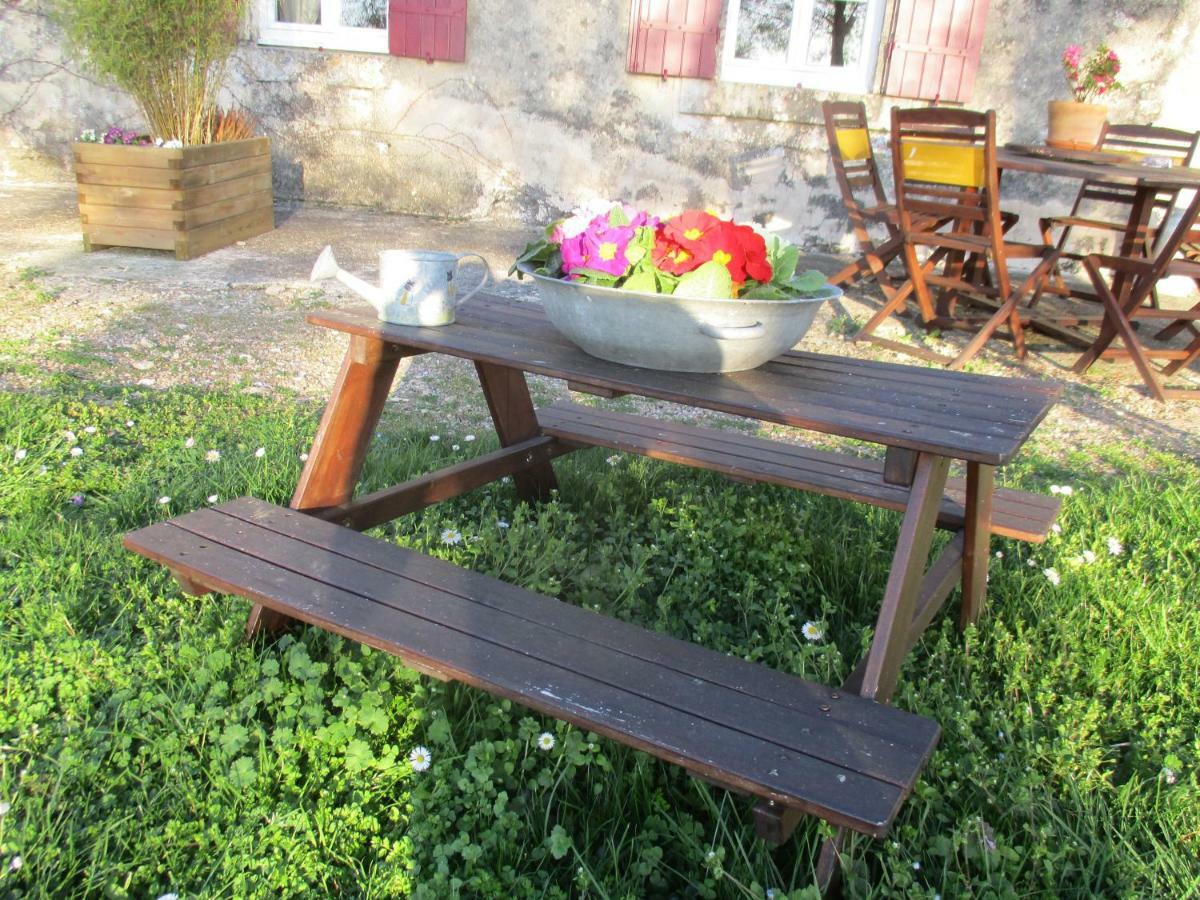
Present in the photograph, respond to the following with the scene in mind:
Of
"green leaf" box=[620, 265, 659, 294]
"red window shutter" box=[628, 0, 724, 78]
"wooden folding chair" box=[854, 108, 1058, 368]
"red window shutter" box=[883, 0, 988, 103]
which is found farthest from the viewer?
"red window shutter" box=[628, 0, 724, 78]

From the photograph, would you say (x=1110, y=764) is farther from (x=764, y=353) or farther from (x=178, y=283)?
(x=178, y=283)

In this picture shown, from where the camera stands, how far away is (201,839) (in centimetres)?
154

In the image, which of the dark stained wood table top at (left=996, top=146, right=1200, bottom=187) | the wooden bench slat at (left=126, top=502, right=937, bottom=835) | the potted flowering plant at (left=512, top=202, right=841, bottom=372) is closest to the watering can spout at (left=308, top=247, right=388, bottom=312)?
the potted flowering plant at (left=512, top=202, right=841, bottom=372)

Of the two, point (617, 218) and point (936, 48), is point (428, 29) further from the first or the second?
point (617, 218)

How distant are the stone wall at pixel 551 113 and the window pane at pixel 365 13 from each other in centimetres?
39

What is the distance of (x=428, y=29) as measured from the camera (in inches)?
273

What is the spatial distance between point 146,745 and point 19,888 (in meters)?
0.31

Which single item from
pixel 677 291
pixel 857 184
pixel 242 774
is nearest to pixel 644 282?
pixel 677 291

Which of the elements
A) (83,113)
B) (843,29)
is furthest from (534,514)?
(83,113)

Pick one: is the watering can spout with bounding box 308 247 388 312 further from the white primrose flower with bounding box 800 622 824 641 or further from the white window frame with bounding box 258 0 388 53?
the white window frame with bounding box 258 0 388 53

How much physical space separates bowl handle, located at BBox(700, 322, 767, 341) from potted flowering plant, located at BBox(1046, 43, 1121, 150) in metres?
4.56

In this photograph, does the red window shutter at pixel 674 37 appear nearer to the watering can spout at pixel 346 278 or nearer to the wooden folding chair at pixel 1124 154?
the wooden folding chair at pixel 1124 154

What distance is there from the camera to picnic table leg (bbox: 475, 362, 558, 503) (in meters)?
2.60

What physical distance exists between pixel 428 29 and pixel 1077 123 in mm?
4353
